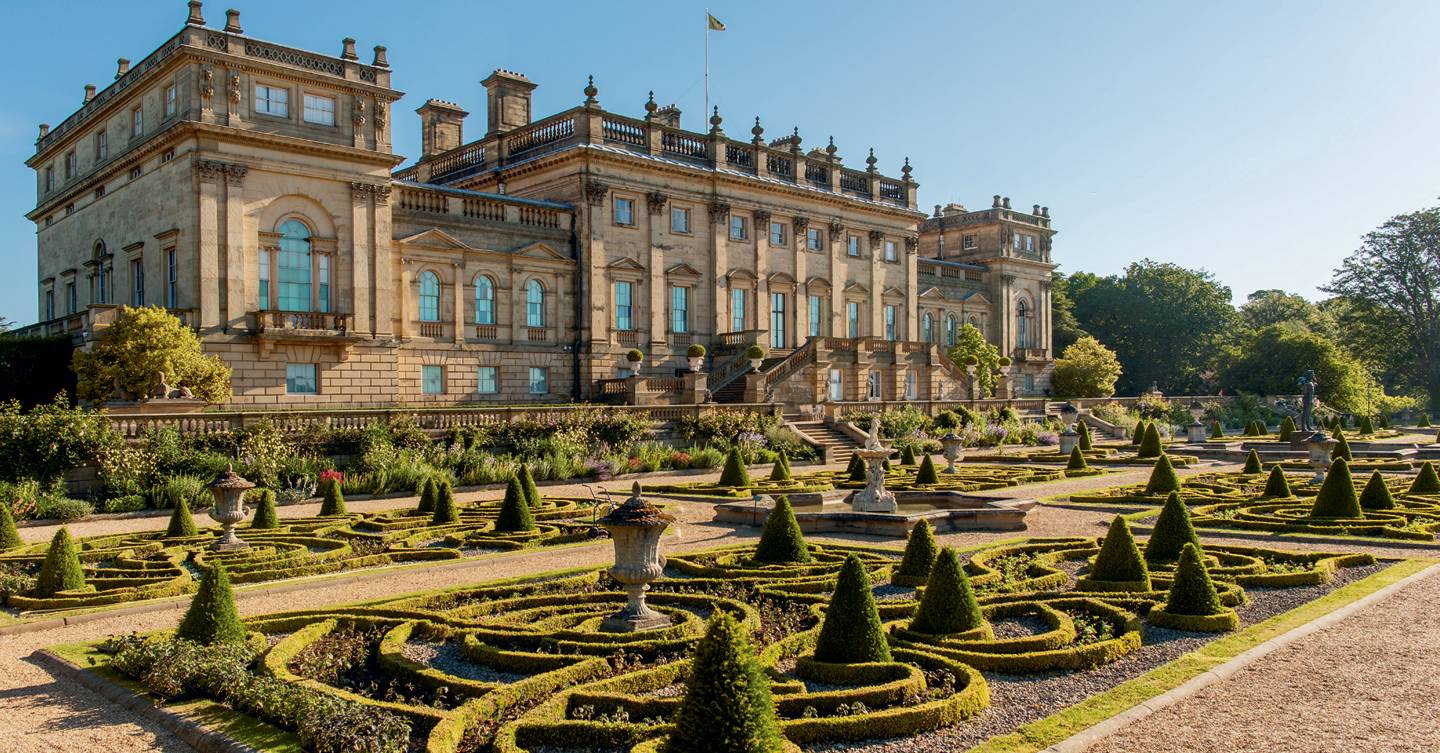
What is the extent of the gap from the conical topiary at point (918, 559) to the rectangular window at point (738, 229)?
35281 mm

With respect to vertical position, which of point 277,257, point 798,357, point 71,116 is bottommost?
point 798,357

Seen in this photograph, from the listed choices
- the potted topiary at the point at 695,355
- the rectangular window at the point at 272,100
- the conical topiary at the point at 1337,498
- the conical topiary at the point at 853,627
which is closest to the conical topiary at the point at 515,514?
the conical topiary at the point at 853,627

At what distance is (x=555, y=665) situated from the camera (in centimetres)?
962

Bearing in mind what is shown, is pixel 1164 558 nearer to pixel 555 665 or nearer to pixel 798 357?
pixel 555 665

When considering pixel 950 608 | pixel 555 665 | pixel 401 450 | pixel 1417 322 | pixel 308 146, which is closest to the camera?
pixel 555 665

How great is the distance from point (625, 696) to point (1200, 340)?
8060cm

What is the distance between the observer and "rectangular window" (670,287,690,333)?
46.1 m

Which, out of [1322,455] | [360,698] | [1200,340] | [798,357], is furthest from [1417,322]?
[360,698]

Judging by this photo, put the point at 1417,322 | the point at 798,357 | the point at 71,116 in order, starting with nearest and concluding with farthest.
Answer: the point at 71,116 < the point at 798,357 < the point at 1417,322

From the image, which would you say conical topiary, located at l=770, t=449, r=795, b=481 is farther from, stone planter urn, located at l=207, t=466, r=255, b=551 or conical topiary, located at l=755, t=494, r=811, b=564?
stone planter urn, located at l=207, t=466, r=255, b=551

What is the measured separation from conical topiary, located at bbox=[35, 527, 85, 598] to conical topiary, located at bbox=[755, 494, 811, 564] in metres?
8.02

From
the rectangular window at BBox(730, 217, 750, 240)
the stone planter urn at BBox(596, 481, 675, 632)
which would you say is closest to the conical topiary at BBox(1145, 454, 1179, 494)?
the stone planter urn at BBox(596, 481, 675, 632)

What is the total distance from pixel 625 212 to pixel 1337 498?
29.7 metres

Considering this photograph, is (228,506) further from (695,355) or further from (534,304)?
(534,304)
